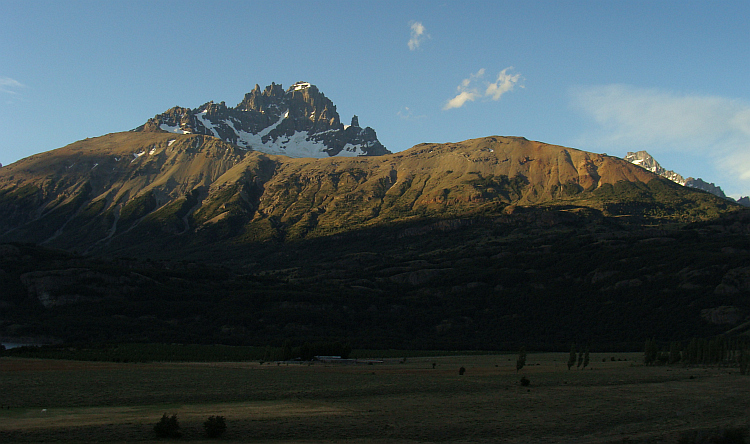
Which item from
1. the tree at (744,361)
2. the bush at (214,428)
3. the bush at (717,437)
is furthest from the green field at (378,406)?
the tree at (744,361)

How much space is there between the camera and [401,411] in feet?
199

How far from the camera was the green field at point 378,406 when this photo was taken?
4900 cm

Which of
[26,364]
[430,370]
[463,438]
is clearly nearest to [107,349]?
[26,364]

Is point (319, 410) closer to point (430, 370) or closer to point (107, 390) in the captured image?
point (107, 390)

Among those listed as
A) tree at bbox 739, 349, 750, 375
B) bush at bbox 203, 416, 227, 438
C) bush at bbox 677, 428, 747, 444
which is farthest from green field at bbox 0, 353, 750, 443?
tree at bbox 739, 349, 750, 375

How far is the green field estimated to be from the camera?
4900 centimetres

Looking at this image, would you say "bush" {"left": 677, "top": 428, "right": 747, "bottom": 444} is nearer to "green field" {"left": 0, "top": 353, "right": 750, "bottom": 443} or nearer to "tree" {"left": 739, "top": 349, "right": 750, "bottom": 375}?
"green field" {"left": 0, "top": 353, "right": 750, "bottom": 443}

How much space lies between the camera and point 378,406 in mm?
64625

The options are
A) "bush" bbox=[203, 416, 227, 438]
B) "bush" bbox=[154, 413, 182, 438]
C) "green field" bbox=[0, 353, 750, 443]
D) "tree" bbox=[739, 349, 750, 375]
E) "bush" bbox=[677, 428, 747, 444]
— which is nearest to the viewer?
"bush" bbox=[677, 428, 747, 444]

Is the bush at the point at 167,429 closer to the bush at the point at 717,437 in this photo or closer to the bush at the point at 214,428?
the bush at the point at 214,428

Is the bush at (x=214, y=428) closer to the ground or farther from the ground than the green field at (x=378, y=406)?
farther from the ground

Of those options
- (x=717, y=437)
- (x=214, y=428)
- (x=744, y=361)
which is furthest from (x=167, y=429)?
(x=744, y=361)

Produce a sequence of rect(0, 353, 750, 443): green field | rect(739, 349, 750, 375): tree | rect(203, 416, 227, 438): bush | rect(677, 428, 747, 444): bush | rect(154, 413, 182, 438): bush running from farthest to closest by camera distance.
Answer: rect(739, 349, 750, 375): tree → rect(0, 353, 750, 443): green field → rect(203, 416, 227, 438): bush → rect(154, 413, 182, 438): bush → rect(677, 428, 747, 444): bush

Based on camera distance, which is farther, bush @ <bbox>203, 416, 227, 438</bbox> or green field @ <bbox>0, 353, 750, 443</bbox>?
green field @ <bbox>0, 353, 750, 443</bbox>
